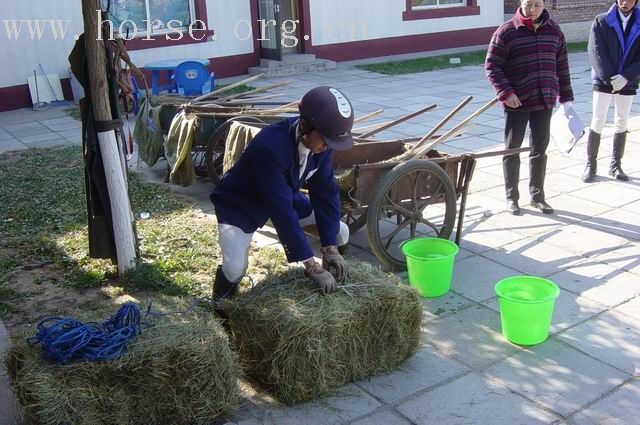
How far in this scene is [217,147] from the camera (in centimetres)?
677

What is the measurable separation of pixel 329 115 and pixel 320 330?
1.02 metres

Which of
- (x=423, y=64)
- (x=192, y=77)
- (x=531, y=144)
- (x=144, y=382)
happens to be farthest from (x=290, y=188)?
(x=423, y=64)

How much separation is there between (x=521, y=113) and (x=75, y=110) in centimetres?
861

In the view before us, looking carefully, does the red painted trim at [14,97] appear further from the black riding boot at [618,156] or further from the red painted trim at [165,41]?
the black riding boot at [618,156]

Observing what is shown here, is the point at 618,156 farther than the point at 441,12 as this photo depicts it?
No

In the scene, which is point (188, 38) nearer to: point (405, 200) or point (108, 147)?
point (108, 147)

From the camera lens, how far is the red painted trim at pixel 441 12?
17578mm

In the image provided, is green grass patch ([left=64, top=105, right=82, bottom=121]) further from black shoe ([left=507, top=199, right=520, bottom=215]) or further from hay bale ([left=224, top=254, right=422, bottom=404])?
hay bale ([left=224, top=254, right=422, bottom=404])

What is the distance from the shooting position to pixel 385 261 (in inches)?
197

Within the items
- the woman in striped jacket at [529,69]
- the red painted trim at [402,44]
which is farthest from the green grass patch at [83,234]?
the red painted trim at [402,44]

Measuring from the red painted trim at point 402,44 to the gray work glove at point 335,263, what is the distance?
42.5 ft

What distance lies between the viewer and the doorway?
15125 millimetres

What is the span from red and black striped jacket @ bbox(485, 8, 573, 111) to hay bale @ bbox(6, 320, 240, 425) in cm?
371

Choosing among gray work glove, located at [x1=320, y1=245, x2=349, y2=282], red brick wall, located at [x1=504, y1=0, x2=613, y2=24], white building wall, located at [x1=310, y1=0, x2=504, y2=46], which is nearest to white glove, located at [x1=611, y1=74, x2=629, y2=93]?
gray work glove, located at [x1=320, y1=245, x2=349, y2=282]
